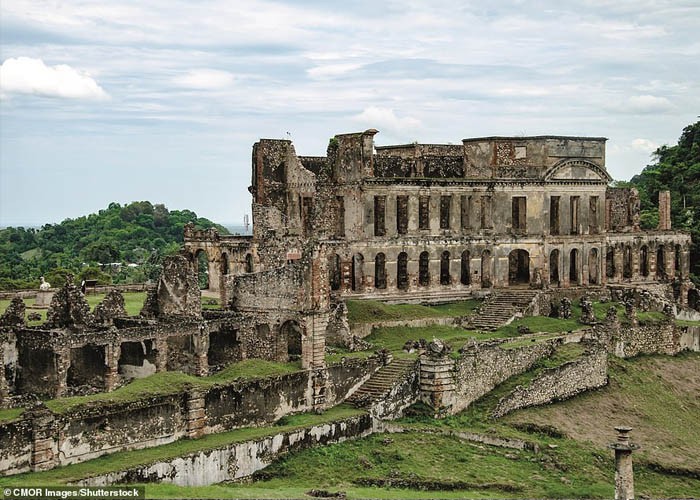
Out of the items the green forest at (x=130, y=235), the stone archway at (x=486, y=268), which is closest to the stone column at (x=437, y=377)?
the stone archway at (x=486, y=268)

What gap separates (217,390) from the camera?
35.2 m

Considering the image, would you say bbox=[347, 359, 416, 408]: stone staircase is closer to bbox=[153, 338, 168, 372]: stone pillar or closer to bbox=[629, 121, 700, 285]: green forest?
bbox=[153, 338, 168, 372]: stone pillar

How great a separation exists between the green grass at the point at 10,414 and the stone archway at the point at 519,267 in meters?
33.1

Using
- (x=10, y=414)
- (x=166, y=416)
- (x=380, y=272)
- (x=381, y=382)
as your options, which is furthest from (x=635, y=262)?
(x=10, y=414)

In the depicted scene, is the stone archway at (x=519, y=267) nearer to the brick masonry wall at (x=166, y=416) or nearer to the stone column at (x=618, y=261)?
the stone column at (x=618, y=261)

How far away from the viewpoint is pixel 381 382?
1623 inches

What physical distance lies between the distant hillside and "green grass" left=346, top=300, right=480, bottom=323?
2606 centimetres

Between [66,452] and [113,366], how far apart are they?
622 centimetres

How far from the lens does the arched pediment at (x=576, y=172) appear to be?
189 feet

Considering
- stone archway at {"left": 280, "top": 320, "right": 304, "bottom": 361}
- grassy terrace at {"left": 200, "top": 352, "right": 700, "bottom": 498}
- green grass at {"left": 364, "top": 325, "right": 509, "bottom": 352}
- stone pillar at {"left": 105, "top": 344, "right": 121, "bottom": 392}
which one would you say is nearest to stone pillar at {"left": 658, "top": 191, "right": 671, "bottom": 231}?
grassy terrace at {"left": 200, "top": 352, "right": 700, "bottom": 498}

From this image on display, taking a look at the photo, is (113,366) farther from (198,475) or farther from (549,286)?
(549,286)

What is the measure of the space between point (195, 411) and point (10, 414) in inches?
231

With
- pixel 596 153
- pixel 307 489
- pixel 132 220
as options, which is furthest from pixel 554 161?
pixel 132 220

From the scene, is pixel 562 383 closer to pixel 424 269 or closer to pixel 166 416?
pixel 424 269
